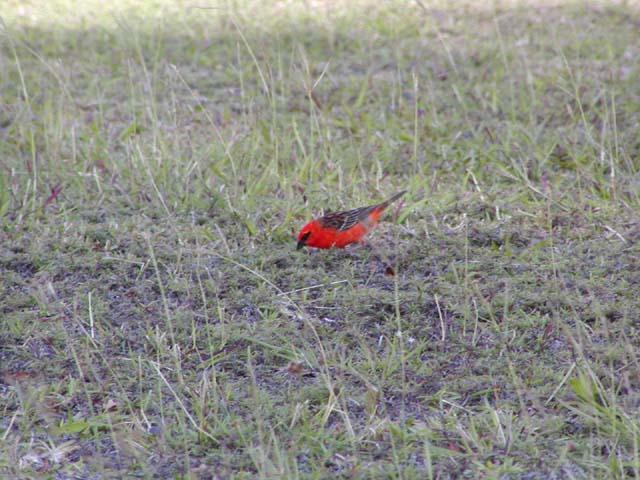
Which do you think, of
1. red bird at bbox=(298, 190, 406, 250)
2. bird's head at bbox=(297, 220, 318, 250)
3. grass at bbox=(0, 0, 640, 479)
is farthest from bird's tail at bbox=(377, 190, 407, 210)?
bird's head at bbox=(297, 220, 318, 250)

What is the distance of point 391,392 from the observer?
348 cm

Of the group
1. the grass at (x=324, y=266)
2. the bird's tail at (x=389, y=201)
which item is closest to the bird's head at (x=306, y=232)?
the grass at (x=324, y=266)

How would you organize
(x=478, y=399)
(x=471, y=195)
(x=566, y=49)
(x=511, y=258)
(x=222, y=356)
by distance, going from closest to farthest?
(x=478, y=399) → (x=222, y=356) → (x=511, y=258) → (x=471, y=195) → (x=566, y=49)

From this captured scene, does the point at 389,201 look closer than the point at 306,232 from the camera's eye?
No

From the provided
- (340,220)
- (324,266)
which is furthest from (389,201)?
(324,266)

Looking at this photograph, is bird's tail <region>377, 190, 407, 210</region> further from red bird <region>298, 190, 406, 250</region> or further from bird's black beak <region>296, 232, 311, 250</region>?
bird's black beak <region>296, 232, 311, 250</region>

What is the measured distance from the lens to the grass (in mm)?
3180

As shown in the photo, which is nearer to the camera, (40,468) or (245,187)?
(40,468)

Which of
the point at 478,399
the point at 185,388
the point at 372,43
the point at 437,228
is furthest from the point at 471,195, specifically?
the point at 372,43

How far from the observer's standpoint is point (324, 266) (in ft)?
14.8

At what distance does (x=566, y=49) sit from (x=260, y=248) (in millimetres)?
3653

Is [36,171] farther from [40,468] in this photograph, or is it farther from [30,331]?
[40,468]

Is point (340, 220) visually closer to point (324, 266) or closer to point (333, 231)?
point (333, 231)

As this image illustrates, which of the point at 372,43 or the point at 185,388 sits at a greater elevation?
the point at 372,43
